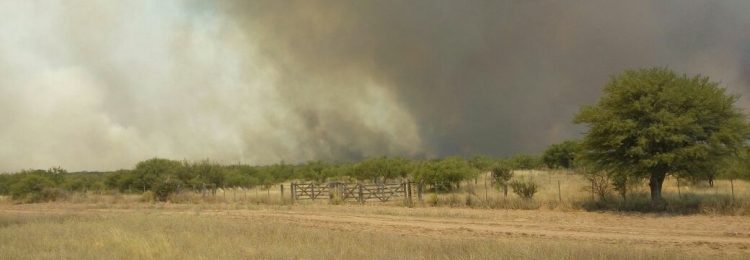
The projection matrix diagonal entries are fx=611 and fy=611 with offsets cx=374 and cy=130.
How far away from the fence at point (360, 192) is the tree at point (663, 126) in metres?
15.4

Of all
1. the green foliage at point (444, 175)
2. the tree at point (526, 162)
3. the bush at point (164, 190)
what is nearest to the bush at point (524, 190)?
the green foliage at point (444, 175)

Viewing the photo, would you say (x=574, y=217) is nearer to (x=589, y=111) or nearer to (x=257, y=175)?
(x=589, y=111)

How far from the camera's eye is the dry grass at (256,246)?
15414 mm

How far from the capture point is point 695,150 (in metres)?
30.2

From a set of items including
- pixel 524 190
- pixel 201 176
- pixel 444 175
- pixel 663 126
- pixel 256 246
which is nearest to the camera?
pixel 256 246

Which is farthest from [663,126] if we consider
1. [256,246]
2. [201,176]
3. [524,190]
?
[201,176]

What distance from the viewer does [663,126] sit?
1205 inches

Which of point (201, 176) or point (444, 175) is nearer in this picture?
point (444, 175)

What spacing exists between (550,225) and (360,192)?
21.9 metres

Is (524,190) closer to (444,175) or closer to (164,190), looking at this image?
(444,175)

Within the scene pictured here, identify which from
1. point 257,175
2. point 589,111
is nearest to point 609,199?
point 589,111

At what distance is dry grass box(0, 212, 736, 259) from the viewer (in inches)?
607

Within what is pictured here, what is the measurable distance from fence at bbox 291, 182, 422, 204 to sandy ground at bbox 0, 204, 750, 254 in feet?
28.6

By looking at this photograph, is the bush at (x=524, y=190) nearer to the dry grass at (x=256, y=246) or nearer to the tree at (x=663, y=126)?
the tree at (x=663, y=126)
